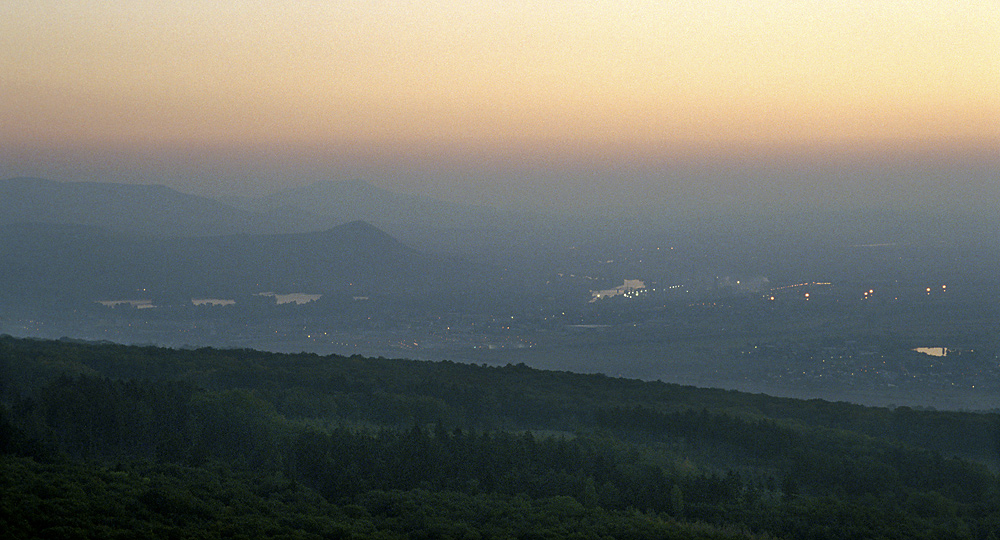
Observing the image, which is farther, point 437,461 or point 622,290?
point 622,290

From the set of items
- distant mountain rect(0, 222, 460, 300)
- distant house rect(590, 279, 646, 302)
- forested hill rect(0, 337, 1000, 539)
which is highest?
distant mountain rect(0, 222, 460, 300)

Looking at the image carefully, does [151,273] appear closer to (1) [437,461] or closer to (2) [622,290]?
(2) [622,290]

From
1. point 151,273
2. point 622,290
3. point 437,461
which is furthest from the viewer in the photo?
point 622,290

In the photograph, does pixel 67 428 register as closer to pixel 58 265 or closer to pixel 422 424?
pixel 422 424

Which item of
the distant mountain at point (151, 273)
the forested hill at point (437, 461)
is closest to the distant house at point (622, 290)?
the distant mountain at point (151, 273)

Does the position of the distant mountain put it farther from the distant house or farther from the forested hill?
the forested hill

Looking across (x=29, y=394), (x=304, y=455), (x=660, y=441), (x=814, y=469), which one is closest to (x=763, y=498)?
(x=814, y=469)

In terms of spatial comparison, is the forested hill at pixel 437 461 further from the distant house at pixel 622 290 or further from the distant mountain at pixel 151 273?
the distant mountain at pixel 151 273

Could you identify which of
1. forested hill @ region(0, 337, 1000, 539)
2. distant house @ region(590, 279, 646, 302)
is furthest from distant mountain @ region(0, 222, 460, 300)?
forested hill @ region(0, 337, 1000, 539)

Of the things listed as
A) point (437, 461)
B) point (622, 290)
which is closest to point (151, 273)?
point (622, 290)
